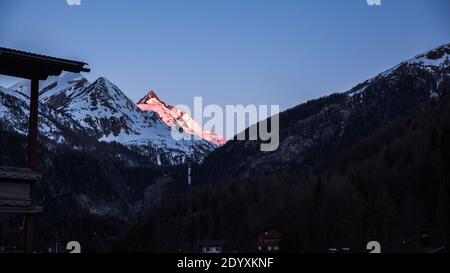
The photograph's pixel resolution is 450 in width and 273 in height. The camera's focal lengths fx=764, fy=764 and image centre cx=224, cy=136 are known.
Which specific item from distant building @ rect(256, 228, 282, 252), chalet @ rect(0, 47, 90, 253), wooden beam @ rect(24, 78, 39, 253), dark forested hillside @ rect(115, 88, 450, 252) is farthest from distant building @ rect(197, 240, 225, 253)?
chalet @ rect(0, 47, 90, 253)

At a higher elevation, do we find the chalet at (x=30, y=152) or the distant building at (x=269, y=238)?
the chalet at (x=30, y=152)

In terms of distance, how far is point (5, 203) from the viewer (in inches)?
723

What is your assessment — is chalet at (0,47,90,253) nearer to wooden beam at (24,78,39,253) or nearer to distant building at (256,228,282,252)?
wooden beam at (24,78,39,253)

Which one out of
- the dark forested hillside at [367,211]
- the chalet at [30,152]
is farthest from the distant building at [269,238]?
the chalet at [30,152]

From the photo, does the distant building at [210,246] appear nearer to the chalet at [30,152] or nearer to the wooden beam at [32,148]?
the wooden beam at [32,148]

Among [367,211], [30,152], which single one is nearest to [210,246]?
[367,211]

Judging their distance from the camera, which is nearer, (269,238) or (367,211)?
(367,211)

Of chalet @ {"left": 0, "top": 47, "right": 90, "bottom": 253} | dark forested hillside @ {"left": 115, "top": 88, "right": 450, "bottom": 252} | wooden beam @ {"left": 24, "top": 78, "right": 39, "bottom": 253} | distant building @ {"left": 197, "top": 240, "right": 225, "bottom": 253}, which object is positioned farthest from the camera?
distant building @ {"left": 197, "top": 240, "right": 225, "bottom": 253}

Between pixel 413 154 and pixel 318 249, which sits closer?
pixel 318 249

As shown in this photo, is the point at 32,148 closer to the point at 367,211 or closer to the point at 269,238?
the point at 269,238

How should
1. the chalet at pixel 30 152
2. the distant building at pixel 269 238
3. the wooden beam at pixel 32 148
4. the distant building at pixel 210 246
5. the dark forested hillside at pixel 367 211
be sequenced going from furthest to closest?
1. the distant building at pixel 210 246
2. the distant building at pixel 269 238
3. the dark forested hillside at pixel 367 211
4. the wooden beam at pixel 32 148
5. the chalet at pixel 30 152
